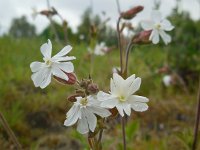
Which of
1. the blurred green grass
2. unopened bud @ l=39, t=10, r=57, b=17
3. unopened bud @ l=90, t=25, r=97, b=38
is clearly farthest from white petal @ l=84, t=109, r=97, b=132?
unopened bud @ l=39, t=10, r=57, b=17

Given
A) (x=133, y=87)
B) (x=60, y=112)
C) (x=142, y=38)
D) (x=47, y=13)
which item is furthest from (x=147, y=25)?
(x=60, y=112)

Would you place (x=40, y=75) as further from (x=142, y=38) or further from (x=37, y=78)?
(x=142, y=38)

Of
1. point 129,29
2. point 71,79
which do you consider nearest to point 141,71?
point 129,29

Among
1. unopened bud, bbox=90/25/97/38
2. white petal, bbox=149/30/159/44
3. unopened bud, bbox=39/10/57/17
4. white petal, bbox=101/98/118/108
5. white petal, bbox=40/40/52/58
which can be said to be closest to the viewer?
white petal, bbox=101/98/118/108

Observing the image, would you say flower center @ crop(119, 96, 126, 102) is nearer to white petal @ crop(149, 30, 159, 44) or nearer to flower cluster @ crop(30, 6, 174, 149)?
flower cluster @ crop(30, 6, 174, 149)

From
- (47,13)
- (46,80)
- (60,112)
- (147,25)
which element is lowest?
(60,112)

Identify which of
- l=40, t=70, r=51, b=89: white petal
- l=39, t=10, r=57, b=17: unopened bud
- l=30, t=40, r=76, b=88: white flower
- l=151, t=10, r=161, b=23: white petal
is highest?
l=39, t=10, r=57, b=17: unopened bud

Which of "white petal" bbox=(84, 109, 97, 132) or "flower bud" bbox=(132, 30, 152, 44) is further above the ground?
"flower bud" bbox=(132, 30, 152, 44)
